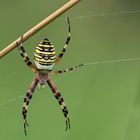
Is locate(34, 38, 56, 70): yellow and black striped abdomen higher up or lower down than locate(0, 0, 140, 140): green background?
higher up

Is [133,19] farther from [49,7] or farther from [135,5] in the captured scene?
[49,7]

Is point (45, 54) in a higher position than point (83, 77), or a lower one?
higher

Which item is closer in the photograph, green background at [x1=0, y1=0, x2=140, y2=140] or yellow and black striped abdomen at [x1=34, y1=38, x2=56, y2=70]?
yellow and black striped abdomen at [x1=34, y1=38, x2=56, y2=70]

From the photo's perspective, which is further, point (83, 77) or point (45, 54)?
point (83, 77)

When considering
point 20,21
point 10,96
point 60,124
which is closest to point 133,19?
point 20,21
